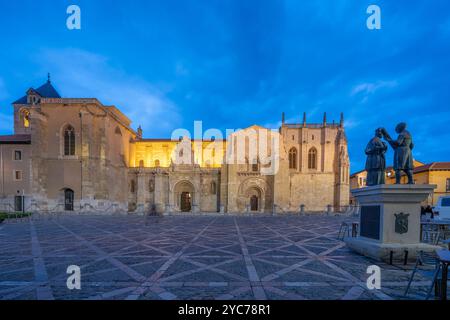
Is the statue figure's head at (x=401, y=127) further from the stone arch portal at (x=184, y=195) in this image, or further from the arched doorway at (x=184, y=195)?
the arched doorway at (x=184, y=195)

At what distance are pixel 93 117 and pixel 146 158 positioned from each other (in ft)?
39.6

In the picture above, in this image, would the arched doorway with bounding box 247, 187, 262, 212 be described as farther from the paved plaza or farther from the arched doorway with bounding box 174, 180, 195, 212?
the paved plaza

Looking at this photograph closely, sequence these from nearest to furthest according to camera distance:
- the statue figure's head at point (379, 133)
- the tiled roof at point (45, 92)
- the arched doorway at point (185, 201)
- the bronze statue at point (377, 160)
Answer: the bronze statue at point (377, 160), the statue figure's head at point (379, 133), the arched doorway at point (185, 201), the tiled roof at point (45, 92)

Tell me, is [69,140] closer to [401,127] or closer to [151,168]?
[151,168]

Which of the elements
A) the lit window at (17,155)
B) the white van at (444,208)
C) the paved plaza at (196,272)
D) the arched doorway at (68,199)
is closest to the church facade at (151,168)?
the arched doorway at (68,199)

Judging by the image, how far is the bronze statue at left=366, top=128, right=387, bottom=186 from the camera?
277 inches

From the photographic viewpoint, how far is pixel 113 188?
28.8m

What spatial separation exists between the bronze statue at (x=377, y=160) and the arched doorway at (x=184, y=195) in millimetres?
26495

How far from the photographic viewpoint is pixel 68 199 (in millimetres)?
26188

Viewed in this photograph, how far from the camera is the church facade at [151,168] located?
84.6 ft

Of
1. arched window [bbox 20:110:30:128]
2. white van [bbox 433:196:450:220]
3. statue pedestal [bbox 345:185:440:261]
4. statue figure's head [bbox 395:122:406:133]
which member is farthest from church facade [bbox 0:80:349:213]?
statue figure's head [bbox 395:122:406:133]

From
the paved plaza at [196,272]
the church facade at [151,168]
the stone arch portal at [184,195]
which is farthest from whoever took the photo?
the stone arch portal at [184,195]

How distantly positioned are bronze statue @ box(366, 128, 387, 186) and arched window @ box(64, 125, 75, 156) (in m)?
31.0
